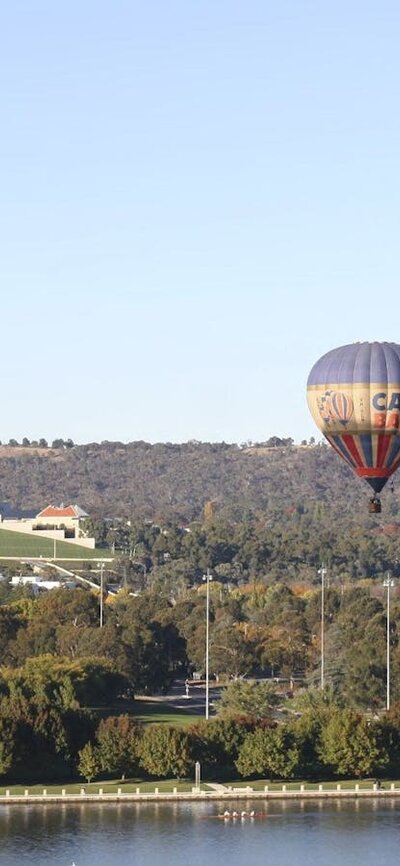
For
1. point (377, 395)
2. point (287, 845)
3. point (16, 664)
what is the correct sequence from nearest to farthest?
point (287, 845) < point (377, 395) < point (16, 664)

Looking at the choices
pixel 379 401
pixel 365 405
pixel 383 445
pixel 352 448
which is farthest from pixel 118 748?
pixel 379 401

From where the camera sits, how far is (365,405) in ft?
396

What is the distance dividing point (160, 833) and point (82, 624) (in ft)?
249

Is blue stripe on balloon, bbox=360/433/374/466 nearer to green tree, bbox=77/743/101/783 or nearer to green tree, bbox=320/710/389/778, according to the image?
green tree, bbox=320/710/389/778

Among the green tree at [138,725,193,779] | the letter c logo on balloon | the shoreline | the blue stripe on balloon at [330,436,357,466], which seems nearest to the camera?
the shoreline

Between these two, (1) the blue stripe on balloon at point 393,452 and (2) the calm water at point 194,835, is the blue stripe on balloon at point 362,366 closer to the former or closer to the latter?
(1) the blue stripe on balloon at point 393,452

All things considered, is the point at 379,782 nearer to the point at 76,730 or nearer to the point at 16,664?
the point at 76,730

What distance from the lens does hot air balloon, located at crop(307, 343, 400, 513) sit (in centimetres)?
12069

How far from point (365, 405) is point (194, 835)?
24547mm

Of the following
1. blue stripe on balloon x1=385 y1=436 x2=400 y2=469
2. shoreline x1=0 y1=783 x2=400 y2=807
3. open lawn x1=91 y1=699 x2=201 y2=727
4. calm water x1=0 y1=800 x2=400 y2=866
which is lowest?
calm water x1=0 y1=800 x2=400 y2=866

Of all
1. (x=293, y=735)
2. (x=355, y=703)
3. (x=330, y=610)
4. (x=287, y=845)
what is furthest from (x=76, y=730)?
(x=330, y=610)

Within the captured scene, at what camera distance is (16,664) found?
166125mm

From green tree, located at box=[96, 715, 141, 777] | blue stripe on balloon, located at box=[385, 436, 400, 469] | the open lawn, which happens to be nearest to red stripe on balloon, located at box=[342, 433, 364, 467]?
blue stripe on balloon, located at box=[385, 436, 400, 469]

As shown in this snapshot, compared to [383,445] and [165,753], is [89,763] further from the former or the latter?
[383,445]
